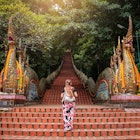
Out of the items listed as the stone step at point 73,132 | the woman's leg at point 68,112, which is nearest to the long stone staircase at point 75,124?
the stone step at point 73,132

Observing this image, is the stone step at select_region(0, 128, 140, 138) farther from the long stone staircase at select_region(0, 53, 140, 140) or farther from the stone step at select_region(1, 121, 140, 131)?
the stone step at select_region(1, 121, 140, 131)

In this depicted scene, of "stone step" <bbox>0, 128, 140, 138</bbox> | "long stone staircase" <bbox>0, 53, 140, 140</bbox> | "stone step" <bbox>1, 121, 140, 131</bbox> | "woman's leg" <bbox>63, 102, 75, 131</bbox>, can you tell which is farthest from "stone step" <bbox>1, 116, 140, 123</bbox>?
"woman's leg" <bbox>63, 102, 75, 131</bbox>

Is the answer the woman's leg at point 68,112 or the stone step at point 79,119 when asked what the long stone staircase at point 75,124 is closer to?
the stone step at point 79,119

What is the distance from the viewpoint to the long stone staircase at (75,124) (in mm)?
6797

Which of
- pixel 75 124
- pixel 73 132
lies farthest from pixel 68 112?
pixel 75 124

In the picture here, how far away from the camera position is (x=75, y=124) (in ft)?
24.4

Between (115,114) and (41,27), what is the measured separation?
10418 mm

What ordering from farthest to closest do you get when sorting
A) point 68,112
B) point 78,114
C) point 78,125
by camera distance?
point 78,114, point 78,125, point 68,112

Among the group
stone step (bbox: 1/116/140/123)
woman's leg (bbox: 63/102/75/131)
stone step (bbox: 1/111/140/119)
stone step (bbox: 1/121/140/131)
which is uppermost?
woman's leg (bbox: 63/102/75/131)

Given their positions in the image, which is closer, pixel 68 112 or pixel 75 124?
pixel 68 112

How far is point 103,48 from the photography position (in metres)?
16.0

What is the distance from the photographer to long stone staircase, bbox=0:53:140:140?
22.3 ft

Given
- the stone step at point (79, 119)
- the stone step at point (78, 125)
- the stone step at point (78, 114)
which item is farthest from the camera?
the stone step at point (78, 114)

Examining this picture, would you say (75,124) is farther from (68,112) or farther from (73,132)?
(68,112)
